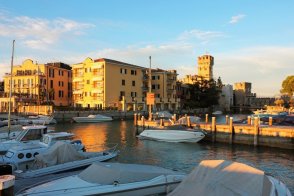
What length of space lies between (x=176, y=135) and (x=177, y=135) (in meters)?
0.11

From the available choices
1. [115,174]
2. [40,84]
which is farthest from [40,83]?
[115,174]

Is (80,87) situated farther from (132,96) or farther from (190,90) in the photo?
(190,90)

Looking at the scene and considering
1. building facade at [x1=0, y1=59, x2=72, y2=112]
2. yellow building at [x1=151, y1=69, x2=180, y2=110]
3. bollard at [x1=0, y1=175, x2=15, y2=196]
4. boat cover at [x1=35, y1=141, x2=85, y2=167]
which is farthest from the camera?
yellow building at [x1=151, y1=69, x2=180, y2=110]

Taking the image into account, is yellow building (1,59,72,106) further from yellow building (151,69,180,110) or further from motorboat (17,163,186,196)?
motorboat (17,163,186,196)

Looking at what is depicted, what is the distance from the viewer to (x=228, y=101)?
494 ft

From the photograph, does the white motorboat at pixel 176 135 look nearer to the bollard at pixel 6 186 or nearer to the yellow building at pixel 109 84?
the bollard at pixel 6 186

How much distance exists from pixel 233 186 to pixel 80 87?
8604cm

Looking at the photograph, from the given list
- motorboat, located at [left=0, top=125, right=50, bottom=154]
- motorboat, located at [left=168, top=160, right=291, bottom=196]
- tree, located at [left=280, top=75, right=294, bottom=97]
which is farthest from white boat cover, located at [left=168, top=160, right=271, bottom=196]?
tree, located at [left=280, top=75, right=294, bottom=97]

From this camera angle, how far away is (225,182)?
8891 millimetres

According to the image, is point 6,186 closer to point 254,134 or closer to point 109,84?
point 254,134

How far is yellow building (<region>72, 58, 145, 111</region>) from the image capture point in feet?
289

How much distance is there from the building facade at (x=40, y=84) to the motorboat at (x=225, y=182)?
78397mm

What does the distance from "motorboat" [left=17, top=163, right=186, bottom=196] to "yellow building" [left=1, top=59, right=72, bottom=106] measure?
245 feet

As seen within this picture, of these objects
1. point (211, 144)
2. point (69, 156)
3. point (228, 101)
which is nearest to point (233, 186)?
point (69, 156)
